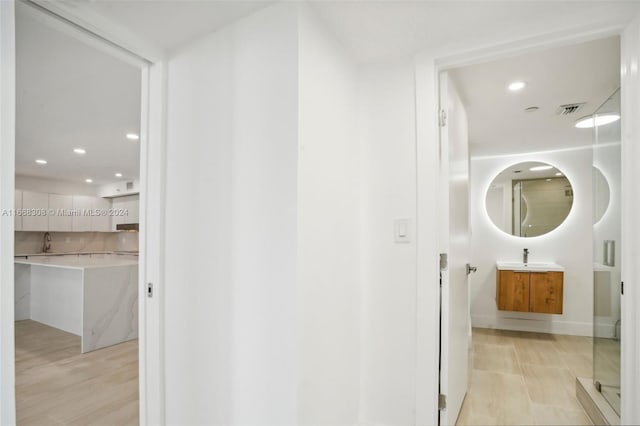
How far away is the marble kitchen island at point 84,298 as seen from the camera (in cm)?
343

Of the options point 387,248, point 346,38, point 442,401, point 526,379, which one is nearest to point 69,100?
point 346,38

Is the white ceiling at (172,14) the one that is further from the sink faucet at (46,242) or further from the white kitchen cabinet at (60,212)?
the sink faucet at (46,242)

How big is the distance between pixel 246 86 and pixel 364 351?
1.48m

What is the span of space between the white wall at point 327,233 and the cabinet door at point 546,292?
9.53 feet

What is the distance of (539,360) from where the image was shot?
309 centimetres

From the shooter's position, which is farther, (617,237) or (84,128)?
(84,128)

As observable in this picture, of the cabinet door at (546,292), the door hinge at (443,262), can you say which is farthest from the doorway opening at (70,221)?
the cabinet door at (546,292)

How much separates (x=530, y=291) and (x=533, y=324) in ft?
2.20

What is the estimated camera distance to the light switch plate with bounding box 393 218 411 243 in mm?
1763

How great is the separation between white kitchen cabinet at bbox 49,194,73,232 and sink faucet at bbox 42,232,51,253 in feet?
1.25
